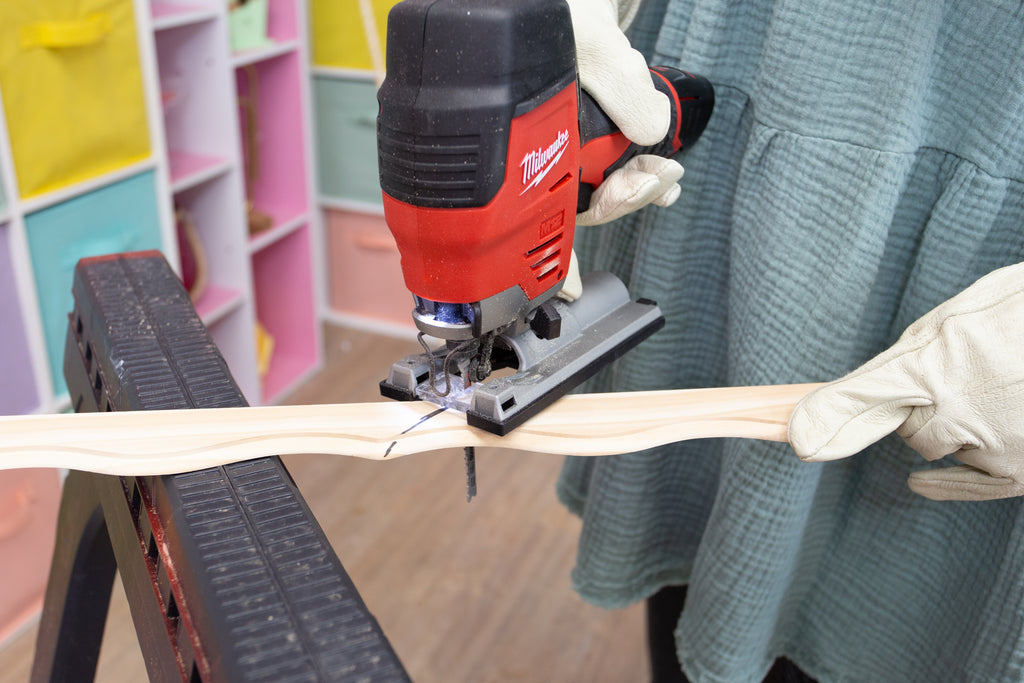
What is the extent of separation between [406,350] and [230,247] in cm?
68

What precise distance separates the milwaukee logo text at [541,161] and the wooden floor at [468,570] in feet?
3.38

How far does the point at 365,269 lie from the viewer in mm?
2672

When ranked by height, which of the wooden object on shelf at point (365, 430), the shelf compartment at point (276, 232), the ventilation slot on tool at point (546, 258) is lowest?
the shelf compartment at point (276, 232)

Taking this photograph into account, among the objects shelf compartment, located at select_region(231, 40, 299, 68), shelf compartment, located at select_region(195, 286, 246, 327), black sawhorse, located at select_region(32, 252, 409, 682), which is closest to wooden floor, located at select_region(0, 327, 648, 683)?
shelf compartment, located at select_region(195, 286, 246, 327)

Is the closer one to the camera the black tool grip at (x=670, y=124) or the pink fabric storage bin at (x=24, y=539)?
the black tool grip at (x=670, y=124)

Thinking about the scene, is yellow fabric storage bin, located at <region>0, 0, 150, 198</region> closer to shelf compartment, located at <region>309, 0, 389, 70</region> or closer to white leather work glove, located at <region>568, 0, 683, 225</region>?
shelf compartment, located at <region>309, 0, 389, 70</region>

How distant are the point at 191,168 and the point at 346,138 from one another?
63cm

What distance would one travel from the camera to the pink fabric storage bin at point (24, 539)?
1571 mm

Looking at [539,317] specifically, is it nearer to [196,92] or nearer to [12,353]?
[12,353]

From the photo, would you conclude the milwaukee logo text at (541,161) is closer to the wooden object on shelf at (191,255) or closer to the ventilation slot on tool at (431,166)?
the ventilation slot on tool at (431,166)

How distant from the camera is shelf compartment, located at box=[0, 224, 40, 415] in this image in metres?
1.49

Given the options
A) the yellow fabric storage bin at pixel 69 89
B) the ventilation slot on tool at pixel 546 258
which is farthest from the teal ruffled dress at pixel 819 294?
the yellow fabric storage bin at pixel 69 89

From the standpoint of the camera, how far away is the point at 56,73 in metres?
1.46

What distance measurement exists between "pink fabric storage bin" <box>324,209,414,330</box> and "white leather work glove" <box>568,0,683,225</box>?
6.19 ft
